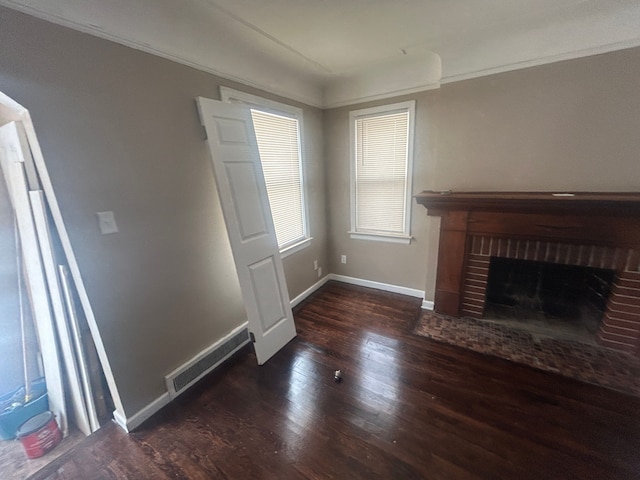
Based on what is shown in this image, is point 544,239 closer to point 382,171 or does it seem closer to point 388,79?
point 382,171

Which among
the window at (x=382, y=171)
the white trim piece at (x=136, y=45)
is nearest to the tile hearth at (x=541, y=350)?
the window at (x=382, y=171)

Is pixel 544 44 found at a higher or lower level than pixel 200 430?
higher

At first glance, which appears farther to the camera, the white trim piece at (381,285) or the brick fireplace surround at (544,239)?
the white trim piece at (381,285)

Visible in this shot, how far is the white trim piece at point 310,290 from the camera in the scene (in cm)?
291

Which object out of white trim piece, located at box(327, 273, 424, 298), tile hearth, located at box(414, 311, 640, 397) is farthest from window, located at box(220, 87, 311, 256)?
tile hearth, located at box(414, 311, 640, 397)

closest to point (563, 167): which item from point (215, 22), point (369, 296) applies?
point (369, 296)

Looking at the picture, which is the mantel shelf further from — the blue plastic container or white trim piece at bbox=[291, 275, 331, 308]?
the blue plastic container

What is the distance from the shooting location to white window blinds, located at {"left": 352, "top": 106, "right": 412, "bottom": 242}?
8.86 feet

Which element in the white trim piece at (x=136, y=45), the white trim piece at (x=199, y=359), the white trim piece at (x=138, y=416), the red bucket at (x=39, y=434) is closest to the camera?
the white trim piece at (x=136, y=45)

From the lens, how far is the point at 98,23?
124 cm

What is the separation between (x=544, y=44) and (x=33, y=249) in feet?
12.2

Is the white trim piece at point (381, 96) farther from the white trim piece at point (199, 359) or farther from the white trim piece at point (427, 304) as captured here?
the white trim piece at point (199, 359)

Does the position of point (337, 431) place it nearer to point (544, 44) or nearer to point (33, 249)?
point (33, 249)

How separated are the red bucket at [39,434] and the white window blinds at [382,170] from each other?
118 inches
